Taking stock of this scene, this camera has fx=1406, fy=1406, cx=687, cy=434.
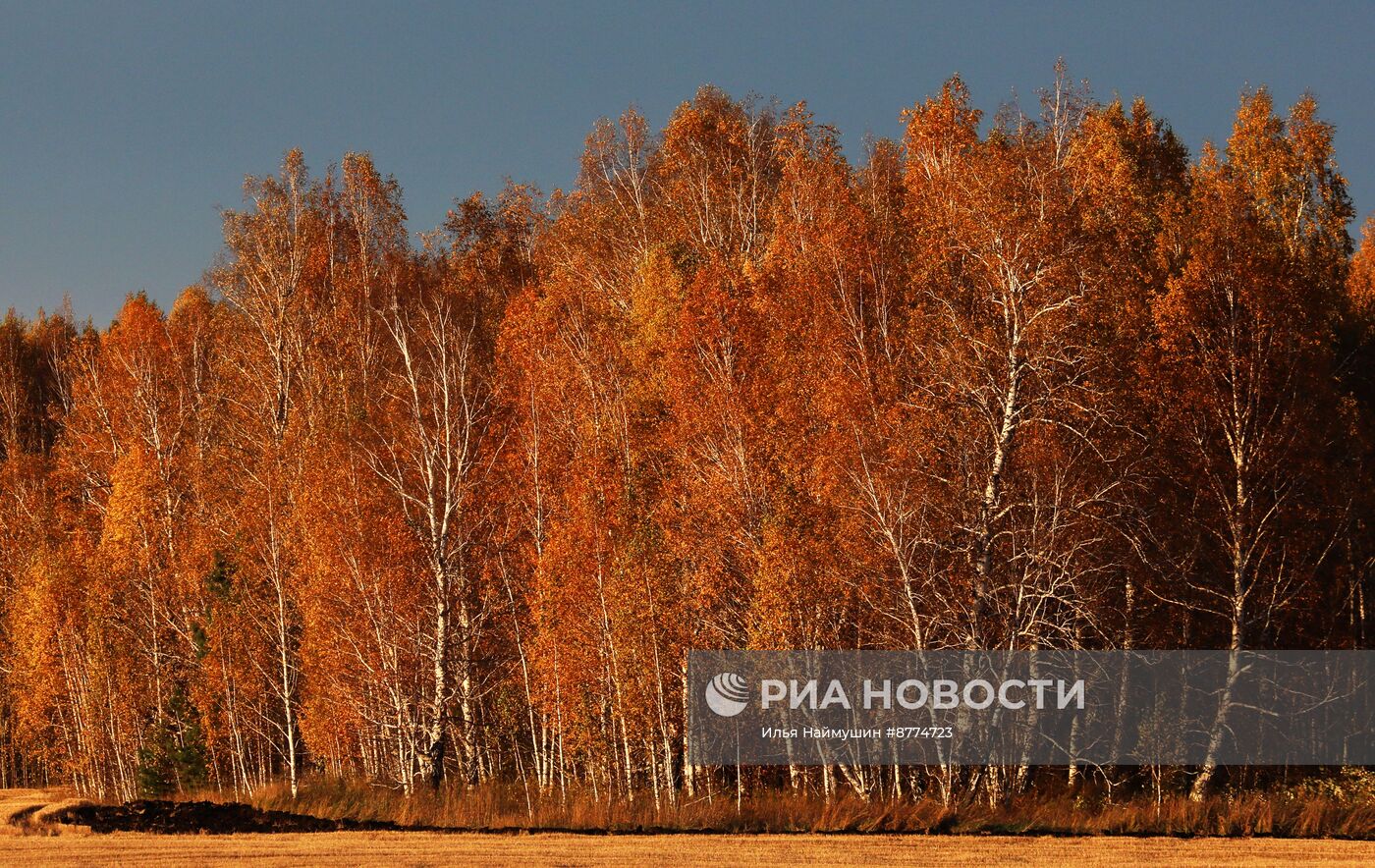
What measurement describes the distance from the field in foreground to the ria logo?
3.77 m

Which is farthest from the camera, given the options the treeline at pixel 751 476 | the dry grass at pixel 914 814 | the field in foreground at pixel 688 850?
the treeline at pixel 751 476

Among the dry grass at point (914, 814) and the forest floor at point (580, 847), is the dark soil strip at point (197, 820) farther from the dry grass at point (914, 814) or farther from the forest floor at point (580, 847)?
the dry grass at point (914, 814)

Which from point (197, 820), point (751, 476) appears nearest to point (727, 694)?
point (751, 476)

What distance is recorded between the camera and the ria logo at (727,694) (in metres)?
28.6

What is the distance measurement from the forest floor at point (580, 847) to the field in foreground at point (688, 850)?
18mm

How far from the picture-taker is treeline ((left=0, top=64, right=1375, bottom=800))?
2766 cm

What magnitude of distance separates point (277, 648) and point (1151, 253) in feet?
83.4

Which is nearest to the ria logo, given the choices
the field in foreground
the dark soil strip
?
the field in foreground

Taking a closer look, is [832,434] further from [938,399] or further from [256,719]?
[256,719]

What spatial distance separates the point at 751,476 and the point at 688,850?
8248 mm

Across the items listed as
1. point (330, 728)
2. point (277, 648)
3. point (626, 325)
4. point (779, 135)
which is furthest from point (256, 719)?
point (779, 135)

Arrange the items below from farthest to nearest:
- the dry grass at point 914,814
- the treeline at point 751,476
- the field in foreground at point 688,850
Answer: the treeline at point 751,476 → the dry grass at point 914,814 → the field in foreground at point 688,850

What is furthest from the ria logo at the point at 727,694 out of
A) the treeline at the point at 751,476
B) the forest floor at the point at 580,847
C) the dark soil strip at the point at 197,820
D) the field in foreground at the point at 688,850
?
the dark soil strip at the point at 197,820

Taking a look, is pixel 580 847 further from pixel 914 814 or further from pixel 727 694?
pixel 914 814
